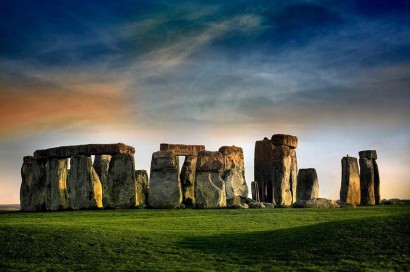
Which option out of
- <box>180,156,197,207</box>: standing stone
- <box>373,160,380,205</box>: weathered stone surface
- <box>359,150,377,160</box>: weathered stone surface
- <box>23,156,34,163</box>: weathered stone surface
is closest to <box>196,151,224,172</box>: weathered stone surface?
<box>180,156,197,207</box>: standing stone

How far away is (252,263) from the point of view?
609 inches

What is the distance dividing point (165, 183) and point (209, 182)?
88.3 inches

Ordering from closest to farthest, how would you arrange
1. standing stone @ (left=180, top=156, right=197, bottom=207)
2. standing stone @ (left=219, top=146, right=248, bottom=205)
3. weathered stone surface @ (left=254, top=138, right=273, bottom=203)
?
standing stone @ (left=180, top=156, right=197, bottom=207) < standing stone @ (left=219, top=146, right=248, bottom=205) < weathered stone surface @ (left=254, top=138, right=273, bottom=203)

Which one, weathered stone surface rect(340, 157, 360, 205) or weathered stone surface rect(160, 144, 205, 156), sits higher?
weathered stone surface rect(160, 144, 205, 156)

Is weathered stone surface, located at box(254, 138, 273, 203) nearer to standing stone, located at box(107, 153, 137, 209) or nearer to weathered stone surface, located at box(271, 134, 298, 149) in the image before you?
weathered stone surface, located at box(271, 134, 298, 149)

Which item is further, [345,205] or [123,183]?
[345,205]

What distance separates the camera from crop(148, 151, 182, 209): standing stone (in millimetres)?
30422

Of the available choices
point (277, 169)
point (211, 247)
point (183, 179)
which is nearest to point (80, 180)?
point (183, 179)

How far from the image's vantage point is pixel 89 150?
32188mm

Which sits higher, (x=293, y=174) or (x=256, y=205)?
(x=293, y=174)

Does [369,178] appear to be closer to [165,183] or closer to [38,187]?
[165,183]

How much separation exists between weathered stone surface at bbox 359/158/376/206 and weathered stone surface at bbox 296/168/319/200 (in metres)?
2.99

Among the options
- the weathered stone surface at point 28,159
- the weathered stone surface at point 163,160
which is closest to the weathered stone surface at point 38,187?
the weathered stone surface at point 28,159

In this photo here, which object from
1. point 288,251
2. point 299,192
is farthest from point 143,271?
point 299,192
